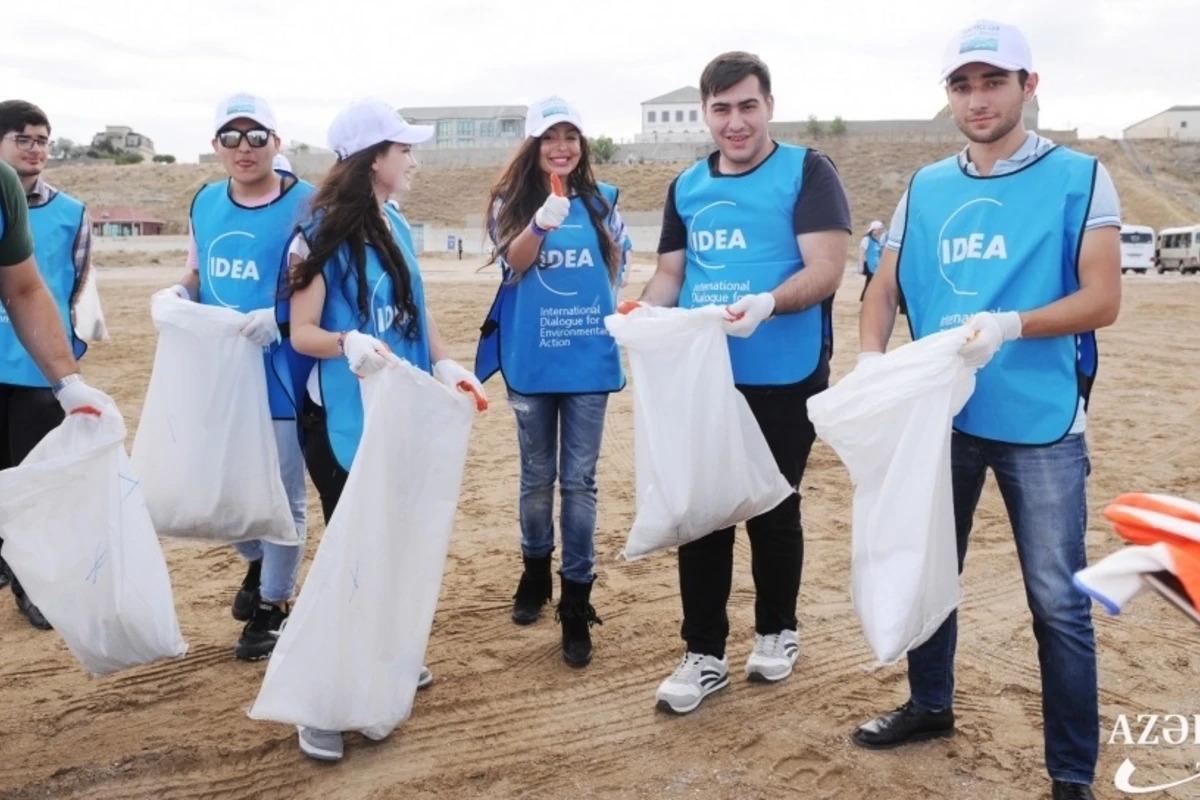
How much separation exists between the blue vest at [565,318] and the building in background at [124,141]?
86.6 meters

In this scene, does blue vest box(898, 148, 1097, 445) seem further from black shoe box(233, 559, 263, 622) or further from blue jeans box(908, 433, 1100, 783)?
black shoe box(233, 559, 263, 622)

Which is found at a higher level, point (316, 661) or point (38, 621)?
point (316, 661)

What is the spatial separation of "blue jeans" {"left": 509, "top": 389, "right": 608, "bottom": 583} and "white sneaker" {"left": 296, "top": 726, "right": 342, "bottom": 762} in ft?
3.40

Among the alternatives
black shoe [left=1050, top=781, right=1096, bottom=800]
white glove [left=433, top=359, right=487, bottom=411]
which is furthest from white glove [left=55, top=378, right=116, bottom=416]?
black shoe [left=1050, top=781, right=1096, bottom=800]

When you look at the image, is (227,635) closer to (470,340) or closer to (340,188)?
(340,188)

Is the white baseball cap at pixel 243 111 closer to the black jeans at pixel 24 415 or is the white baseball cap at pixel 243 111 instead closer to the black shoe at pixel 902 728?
the black jeans at pixel 24 415

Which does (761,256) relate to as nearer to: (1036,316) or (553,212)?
(553,212)

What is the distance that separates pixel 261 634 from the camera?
3.79 metres

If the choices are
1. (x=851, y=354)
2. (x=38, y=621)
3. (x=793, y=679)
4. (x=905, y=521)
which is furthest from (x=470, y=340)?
(x=905, y=521)

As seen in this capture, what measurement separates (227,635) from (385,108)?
2121 millimetres

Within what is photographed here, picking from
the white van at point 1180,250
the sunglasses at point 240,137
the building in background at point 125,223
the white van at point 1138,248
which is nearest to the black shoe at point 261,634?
the sunglasses at point 240,137

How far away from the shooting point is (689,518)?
3125 mm

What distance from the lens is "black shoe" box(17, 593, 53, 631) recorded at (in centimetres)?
412

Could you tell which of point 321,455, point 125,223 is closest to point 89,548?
point 321,455
